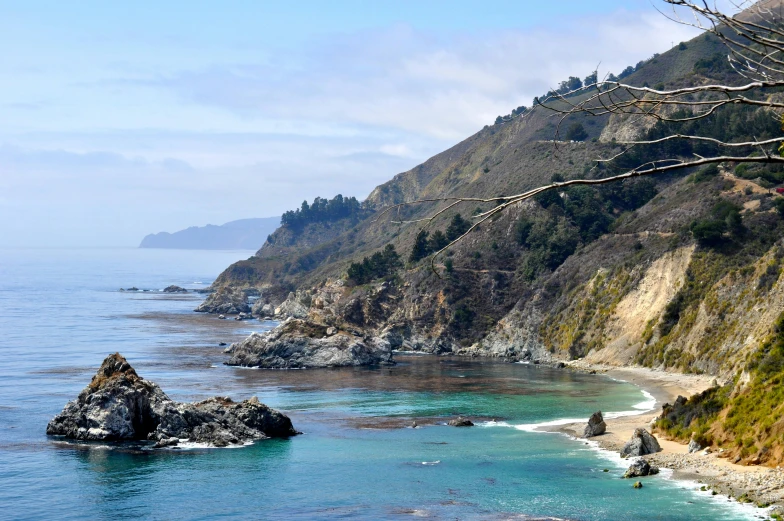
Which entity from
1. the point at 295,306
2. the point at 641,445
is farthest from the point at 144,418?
the point at 295,306

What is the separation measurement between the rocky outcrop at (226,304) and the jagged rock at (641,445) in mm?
145919

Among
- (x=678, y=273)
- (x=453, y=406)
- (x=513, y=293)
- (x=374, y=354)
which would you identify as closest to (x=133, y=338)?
(x=374, y=354)

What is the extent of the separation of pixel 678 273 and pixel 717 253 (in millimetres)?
5003

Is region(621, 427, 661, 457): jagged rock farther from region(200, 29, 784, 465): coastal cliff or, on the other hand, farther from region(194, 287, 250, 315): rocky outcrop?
region(194, 287, 250, 315): rocky outcrop

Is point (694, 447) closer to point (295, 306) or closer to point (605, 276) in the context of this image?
point (605, 276)

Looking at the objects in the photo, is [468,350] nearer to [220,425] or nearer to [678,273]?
[678,273]

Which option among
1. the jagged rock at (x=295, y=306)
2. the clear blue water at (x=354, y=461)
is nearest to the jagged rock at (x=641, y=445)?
the clear blue water at (x=354, y=461)

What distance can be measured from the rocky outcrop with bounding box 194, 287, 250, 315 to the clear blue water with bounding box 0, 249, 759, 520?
93481 mm

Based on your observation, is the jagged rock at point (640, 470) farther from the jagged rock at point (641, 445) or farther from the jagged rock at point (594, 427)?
the jagged rock at point (594, 427)

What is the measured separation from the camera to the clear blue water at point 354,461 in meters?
40.1

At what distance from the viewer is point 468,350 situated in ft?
390

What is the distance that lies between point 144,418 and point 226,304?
5266 inches

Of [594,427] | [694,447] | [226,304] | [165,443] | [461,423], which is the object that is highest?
[226,304]

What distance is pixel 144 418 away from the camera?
56688mm
